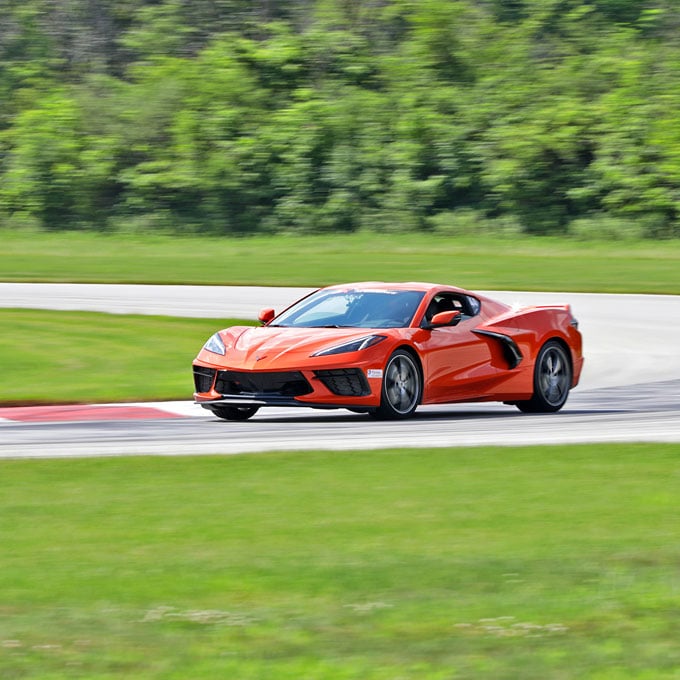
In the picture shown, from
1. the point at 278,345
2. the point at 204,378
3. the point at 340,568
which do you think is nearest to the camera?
the point at 340,568

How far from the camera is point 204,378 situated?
11.9 m

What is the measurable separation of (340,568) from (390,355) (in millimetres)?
5777

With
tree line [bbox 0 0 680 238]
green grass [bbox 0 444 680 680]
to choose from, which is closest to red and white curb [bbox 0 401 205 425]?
green grass [bbox 0 444 680 680]

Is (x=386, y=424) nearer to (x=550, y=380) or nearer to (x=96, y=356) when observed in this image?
(x=550, y=380)

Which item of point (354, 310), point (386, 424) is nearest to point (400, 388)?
point (386, 424)

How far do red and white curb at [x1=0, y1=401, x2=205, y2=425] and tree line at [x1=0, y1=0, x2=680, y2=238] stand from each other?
109 ft

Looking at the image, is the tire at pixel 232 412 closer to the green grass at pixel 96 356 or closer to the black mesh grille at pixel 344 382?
the black mesh grille at pixel 344 382

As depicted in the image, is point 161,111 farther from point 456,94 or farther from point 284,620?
point 284,620

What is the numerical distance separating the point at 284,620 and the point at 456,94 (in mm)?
48118

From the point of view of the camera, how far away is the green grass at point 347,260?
31641mm

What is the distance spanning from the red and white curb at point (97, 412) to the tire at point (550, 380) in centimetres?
303

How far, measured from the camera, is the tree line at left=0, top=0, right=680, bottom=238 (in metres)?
47.2

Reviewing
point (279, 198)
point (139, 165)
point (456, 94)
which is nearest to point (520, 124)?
point (456, 94)

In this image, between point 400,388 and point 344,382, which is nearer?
point 344,382
